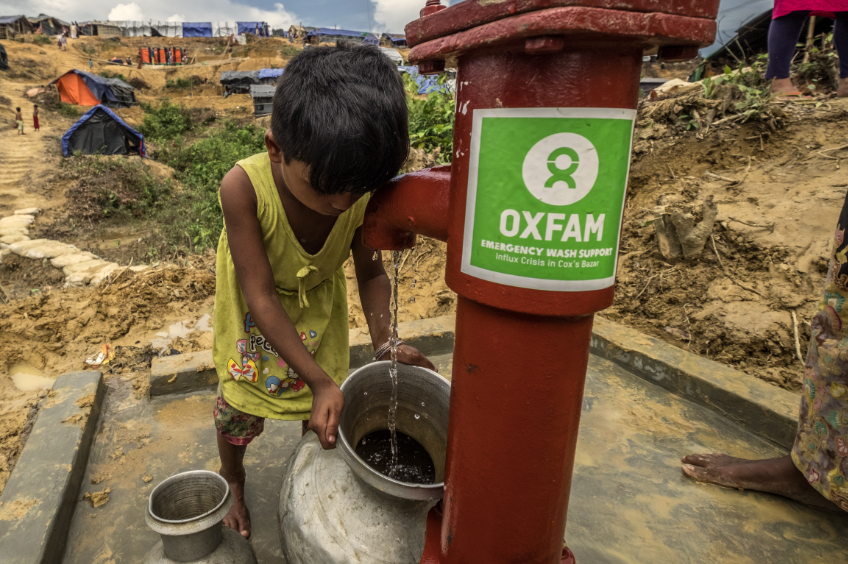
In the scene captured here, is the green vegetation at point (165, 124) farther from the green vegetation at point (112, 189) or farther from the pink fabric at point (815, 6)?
the pink fabric at point (815, 6)

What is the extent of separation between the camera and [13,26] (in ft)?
120

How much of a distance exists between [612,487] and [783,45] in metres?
4.50

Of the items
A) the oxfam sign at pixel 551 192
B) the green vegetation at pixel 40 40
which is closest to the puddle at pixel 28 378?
the oxfam sign at pixel 551 192

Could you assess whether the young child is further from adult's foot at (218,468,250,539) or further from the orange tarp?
the orange tarp

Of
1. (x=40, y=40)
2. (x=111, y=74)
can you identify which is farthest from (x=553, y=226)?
(x=40, y=40)

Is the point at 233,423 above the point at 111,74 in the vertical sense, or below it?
below

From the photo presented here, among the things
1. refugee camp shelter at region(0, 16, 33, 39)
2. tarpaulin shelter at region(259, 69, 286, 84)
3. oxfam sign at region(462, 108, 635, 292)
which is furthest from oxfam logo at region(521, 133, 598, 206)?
refugee camp shelter at region(0, 16, 33, 39)

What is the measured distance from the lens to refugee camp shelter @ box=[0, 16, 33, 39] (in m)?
33.0

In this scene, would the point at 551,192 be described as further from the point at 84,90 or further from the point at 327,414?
the point at 84,90

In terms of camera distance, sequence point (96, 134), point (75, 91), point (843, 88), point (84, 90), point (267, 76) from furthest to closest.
Answer: 1. point (267, 76)
2. point (84, 90)
3. point (75, 91)
4. point (96, 134)
5. point (843, 88)

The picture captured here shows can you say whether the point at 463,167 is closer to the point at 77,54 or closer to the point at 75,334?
the point at 75,334

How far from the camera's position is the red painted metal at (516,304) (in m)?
0.61

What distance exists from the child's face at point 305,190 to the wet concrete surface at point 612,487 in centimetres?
124

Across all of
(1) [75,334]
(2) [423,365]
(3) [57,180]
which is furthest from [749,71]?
(3) [57,180]
